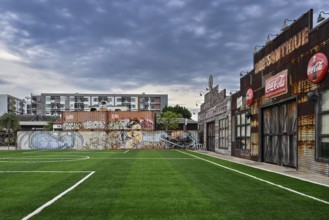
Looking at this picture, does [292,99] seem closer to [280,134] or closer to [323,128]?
[280,134]

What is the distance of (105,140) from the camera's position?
166 feet

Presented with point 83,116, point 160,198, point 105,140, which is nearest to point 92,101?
point 83,116

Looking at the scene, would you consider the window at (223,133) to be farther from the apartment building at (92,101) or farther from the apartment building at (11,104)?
the apartment building at (11,104)

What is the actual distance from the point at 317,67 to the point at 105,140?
38.6m

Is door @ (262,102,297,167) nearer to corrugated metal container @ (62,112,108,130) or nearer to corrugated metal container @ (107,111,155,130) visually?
corrugated metal container @ (107,111,155,130)

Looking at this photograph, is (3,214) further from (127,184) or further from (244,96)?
(244,96)

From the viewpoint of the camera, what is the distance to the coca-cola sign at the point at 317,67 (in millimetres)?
14774

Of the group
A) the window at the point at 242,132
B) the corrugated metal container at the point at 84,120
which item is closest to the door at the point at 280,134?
the window at the point at 242,132

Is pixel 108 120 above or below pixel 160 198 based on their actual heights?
above

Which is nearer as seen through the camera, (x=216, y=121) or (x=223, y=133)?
(x=223, y=133)

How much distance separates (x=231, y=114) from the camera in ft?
104

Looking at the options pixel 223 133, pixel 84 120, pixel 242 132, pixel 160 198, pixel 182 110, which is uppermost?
pixel 182 110

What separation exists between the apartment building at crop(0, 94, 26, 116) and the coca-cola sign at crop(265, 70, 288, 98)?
5286 inches

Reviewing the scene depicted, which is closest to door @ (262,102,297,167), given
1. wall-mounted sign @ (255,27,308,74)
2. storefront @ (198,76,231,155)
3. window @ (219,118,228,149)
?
wall-mounted sign @ (255,27,308,74)
